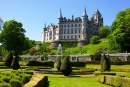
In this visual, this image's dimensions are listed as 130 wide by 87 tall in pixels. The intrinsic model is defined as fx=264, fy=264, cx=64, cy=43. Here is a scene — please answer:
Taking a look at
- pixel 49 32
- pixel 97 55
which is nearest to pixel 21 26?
pixel 97 55

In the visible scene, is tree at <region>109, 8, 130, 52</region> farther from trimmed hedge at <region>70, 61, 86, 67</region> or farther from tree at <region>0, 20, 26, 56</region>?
tree at <region>0, 20, 26, 56</region>

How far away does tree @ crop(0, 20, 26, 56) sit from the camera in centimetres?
6197

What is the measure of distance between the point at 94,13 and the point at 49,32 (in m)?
23.9

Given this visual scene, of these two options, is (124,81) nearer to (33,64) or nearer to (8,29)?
(33,64)

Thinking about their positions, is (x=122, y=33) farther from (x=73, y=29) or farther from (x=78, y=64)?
(x=73, y=29)

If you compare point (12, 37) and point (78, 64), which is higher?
point (12, 37)

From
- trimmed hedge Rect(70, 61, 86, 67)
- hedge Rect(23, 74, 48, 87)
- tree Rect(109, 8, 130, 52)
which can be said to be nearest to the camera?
hedge Rect(23, 74, 48, 87)

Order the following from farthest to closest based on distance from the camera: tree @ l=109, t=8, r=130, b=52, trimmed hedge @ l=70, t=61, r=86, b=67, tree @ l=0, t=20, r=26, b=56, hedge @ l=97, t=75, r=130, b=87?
tree @ l=0, t=20, r=26, b=56 < tree @ l=109, t=8, r=130, b=52 < trimmed hedge @ l=70, t=61, r=86, b=67 < hedge @ l=97, t=75, r=130, b=87

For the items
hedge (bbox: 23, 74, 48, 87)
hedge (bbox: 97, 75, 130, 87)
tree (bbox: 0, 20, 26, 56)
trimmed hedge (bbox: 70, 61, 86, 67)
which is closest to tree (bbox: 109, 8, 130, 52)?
trimmed hedge (bbox: 70, 61, 86, 67)

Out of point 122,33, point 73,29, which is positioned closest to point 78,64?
point 122,33

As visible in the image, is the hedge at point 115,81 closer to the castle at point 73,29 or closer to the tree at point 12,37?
the tree at point 12,37

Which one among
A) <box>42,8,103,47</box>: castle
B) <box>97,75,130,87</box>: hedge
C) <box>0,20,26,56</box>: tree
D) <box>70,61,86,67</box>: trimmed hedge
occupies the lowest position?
<box>97,75,130,87</box>: hedge

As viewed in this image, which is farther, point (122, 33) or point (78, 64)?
point (122, 33)

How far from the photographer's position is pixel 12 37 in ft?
206
